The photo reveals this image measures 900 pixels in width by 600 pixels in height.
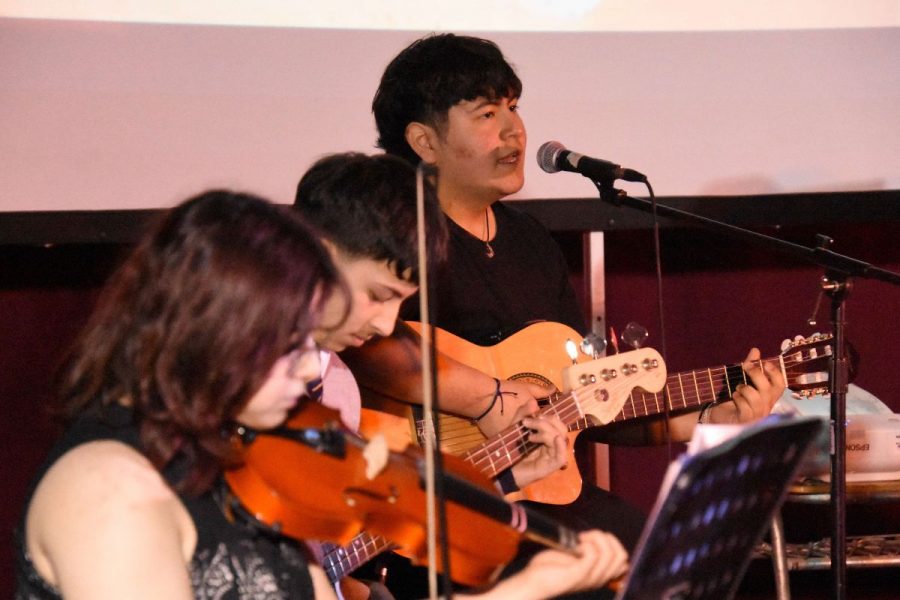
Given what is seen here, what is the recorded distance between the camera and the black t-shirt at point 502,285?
272cm

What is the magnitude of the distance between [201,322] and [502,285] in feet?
4.85

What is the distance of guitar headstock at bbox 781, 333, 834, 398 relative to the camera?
262 centimetres

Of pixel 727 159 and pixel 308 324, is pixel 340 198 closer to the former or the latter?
pixel 308 324

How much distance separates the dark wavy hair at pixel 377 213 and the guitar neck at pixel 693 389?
81 cm

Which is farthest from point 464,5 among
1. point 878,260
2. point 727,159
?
point 878,260

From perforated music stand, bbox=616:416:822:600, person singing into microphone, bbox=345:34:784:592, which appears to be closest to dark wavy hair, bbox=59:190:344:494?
perforated music stand, bbox=616:416:822:600

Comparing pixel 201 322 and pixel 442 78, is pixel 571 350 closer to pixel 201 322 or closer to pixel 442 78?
pixel 442 78

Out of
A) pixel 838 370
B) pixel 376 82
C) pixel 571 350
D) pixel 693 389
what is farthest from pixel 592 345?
pixel 376 82

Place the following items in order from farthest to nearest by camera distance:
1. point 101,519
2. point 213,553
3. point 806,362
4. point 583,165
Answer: point 806,362 < point 583,165 < point 213,553 < point 101,519

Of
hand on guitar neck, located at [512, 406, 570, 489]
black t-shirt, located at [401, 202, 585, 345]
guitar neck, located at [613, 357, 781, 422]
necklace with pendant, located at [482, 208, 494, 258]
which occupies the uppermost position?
necklace with pendant, located at [482, 208, 494, 258]

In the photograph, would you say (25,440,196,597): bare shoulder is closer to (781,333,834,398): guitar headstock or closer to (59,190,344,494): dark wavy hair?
(59,190,344,494): dark wavy hair

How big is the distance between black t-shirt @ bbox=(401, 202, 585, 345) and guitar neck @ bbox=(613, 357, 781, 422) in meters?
0.33

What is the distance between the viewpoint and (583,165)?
2383mm

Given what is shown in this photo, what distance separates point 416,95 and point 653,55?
3.01 ft
